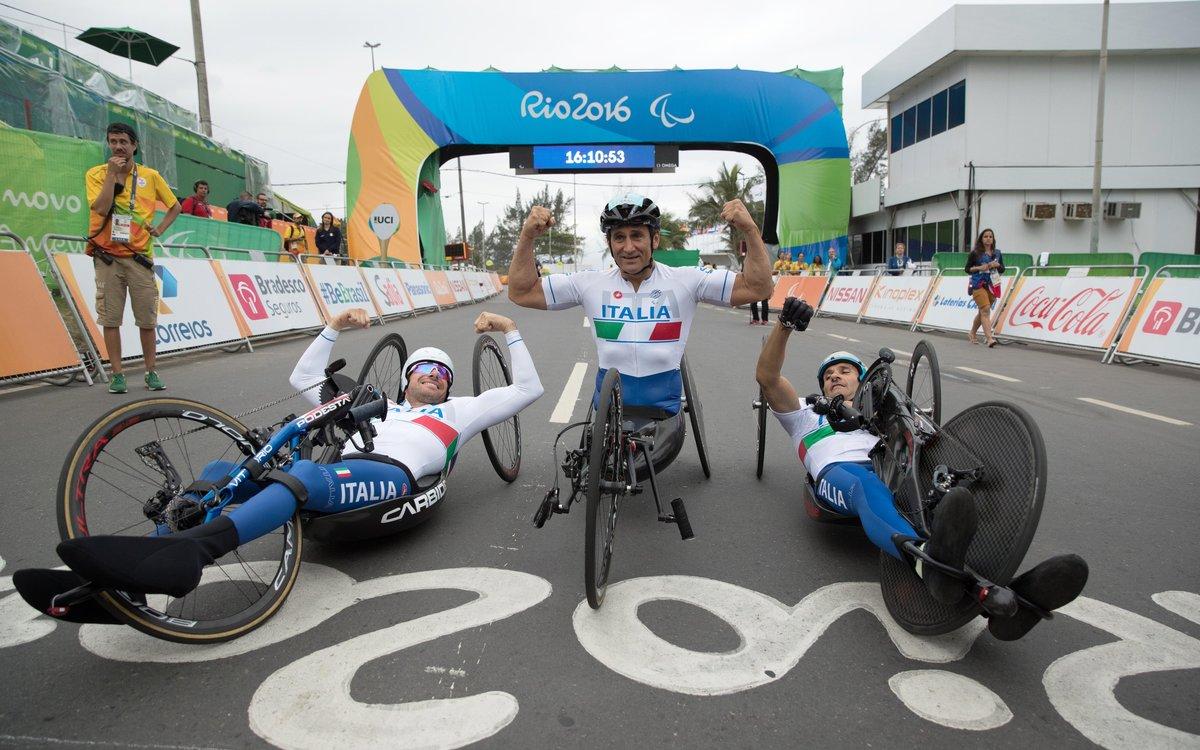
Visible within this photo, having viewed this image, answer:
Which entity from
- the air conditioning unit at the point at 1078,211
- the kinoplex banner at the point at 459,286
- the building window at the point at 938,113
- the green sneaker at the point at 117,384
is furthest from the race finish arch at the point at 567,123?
the green sneaker at the point at 117,384

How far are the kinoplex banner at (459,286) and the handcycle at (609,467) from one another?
23.7m

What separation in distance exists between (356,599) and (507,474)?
1635 millimetres

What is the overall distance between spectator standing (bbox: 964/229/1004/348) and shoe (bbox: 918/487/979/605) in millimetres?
10824

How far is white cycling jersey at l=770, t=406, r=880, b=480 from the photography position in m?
3.40

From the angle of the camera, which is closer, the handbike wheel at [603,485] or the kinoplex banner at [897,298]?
the handbike wheel at [603,485]

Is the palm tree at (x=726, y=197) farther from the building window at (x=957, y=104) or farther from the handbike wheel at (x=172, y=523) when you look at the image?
the handbike wheel at (x=172, y=523)

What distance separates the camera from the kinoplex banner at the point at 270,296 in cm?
1074

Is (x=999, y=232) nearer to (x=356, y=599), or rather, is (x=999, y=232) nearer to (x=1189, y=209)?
(x=1189, y=209)

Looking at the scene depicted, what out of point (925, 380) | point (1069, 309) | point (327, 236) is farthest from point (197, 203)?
point (1069, 309)

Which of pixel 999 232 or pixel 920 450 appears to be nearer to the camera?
pixel 920 450

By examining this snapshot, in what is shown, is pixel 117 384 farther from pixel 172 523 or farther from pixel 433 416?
pixel 172 523

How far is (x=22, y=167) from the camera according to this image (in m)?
10.4

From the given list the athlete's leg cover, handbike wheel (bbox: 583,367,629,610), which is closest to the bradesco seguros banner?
handbike wheel (bbox: 583,367,629,610)

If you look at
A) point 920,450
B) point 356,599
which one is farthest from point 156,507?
point 920,450
